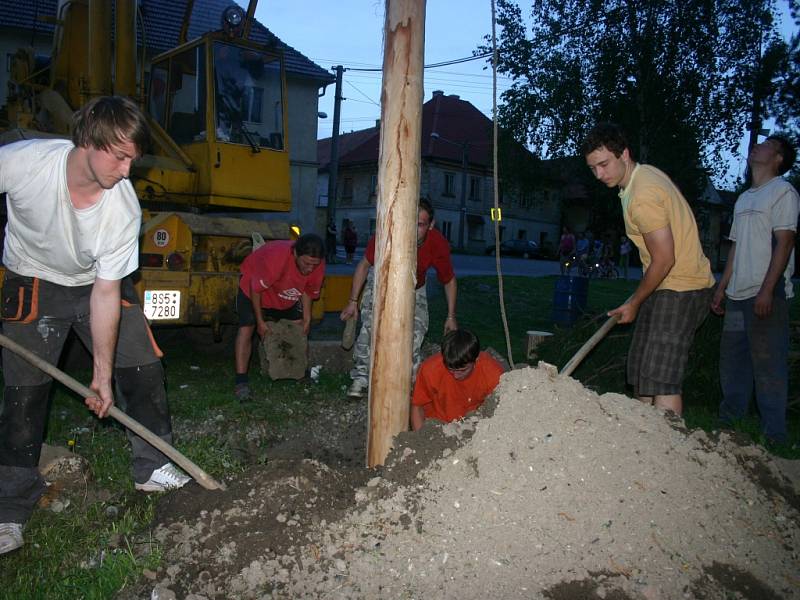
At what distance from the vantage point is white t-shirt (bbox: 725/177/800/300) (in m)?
4.27

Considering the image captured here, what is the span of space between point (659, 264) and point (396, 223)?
1.33 m

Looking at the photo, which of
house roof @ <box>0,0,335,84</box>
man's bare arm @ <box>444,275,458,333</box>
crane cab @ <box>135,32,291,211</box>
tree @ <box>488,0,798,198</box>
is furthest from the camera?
house roof @ <box>0,0,335,84</box>

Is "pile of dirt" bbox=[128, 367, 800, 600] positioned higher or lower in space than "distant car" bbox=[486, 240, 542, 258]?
lower

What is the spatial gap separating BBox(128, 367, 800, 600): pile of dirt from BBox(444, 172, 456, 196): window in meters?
43.1

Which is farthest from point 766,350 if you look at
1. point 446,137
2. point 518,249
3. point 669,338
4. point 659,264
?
point 446,137

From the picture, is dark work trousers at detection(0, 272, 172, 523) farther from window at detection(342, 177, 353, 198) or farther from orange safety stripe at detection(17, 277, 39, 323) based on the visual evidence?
window at detection(342, 177, 353, 198)

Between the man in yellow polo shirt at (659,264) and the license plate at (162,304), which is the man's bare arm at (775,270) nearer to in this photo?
the man in yellow polo shirt at (659,264)

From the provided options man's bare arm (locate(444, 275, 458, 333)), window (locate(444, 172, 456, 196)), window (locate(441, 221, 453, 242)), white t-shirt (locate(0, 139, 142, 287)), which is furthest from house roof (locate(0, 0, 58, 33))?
window (locate(441, 221, 453, 242))

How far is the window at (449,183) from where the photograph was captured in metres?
Result: 45.7

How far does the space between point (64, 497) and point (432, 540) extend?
1970mm

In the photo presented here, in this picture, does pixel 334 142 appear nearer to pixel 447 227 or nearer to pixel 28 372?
pixel 28 372

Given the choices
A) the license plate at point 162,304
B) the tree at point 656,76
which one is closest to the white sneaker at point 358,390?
the license plate at point 162,304

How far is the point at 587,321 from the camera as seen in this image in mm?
6832

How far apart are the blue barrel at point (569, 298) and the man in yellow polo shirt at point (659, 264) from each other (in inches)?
278
